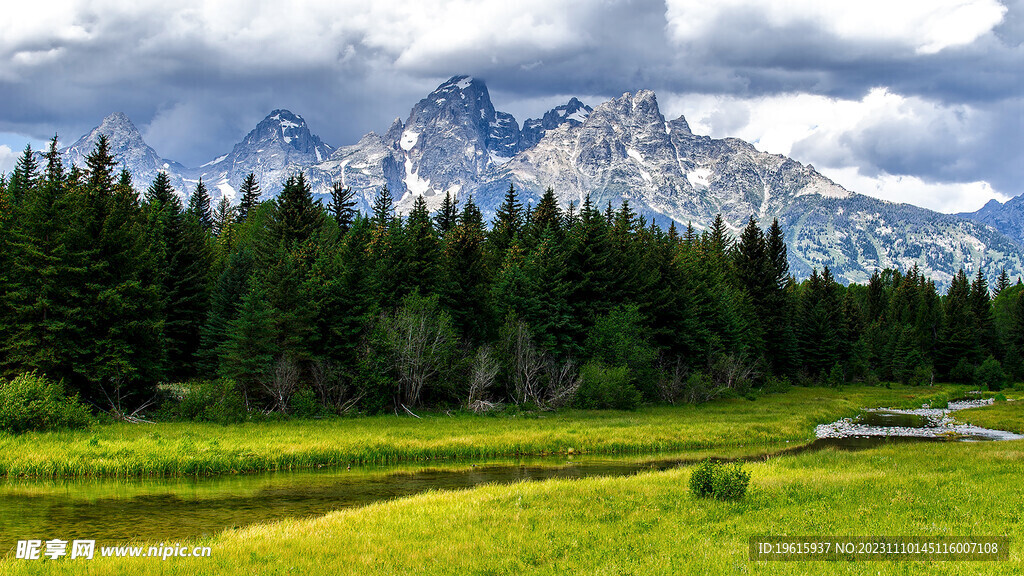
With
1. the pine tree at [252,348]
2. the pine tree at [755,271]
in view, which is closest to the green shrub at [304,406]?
the pine tree at [252,348]

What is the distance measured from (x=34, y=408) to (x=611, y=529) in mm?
30846

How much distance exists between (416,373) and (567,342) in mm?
16486

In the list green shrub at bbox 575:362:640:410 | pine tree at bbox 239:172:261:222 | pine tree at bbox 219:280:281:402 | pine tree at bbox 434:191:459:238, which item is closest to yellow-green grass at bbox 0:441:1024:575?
pine tree at bbox 219:280:281:402

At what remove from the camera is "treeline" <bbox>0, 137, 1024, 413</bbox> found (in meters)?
38.2

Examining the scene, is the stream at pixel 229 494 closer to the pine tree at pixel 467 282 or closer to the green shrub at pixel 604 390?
the green shrub at pixel 604 390

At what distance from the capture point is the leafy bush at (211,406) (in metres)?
38.7

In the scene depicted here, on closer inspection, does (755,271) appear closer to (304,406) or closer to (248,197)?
(304,406)

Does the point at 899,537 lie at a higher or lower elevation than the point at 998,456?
higher

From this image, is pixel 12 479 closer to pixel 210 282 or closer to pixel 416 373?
pixel 416 373

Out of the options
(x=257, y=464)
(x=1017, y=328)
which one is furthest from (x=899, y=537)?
(x=1017, y=328)

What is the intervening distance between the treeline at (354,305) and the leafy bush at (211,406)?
713mm

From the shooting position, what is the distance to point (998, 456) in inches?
1097

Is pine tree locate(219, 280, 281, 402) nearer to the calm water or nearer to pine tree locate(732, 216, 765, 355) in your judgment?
the calm water

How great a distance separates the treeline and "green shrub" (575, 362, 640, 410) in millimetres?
200
